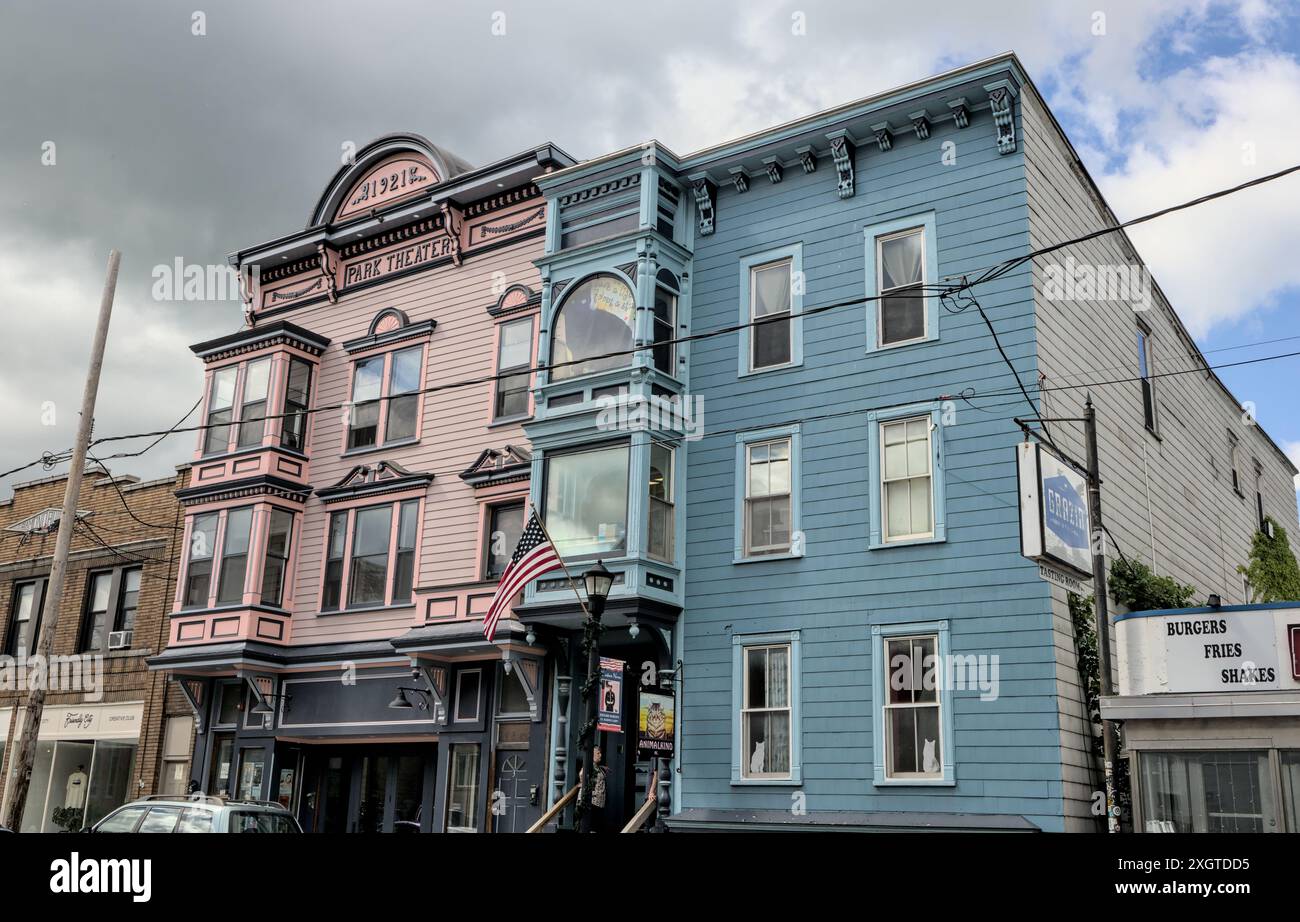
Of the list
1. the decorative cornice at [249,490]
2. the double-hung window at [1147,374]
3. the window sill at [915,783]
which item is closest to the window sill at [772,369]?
the window sill at [915,783]

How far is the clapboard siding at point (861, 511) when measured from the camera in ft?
54.6

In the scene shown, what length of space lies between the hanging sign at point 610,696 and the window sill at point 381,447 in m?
8.99

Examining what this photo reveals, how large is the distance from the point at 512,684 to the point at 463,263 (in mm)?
8720

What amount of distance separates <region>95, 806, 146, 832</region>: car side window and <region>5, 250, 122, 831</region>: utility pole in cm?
360

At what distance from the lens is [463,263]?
24.9 metres

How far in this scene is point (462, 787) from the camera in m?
22.1

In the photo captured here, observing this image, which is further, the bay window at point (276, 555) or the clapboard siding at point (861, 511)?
the bay window at point (276, 555)

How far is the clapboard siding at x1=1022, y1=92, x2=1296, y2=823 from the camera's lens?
707 inches

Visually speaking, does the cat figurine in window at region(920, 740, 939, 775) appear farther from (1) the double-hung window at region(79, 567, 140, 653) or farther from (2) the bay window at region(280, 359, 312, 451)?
(1) the double-hung window at region(79, 567, 140, 653)

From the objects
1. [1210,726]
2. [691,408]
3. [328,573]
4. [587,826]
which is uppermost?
[691,408]

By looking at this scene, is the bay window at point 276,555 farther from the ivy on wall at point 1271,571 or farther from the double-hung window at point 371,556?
the ivy on wall at point 1271,571

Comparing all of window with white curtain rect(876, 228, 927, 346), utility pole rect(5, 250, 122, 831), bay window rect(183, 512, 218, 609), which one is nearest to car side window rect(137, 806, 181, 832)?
utility pole rect(5, 250, 122, 831)

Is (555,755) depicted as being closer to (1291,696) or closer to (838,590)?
(838,590)
